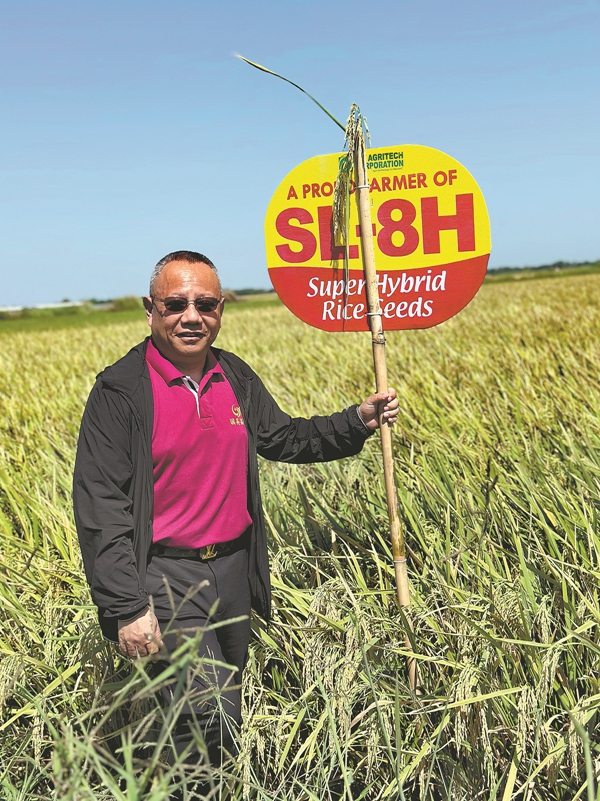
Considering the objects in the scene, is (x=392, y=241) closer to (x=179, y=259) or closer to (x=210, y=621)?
(x=179, y=259)

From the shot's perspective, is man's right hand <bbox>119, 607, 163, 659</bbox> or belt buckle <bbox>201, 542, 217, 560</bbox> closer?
A: man's right hand <bbox>119, 607, 163, 659</bbox>

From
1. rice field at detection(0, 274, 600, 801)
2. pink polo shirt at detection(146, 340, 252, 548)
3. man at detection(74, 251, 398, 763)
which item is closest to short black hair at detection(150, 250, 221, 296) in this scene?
man at detection(74, 251, 398, 763)

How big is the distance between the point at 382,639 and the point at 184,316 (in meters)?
1.16

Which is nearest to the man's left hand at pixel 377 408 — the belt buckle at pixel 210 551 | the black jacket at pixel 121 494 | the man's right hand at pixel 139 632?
the black jacket at pixel 121 494

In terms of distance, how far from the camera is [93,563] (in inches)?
64.1

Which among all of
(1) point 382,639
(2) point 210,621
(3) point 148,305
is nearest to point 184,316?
(3) point 148,305

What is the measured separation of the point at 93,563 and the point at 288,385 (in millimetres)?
3705

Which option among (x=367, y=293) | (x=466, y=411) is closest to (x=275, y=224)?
(x=367, y=293)

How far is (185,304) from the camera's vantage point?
180 cm

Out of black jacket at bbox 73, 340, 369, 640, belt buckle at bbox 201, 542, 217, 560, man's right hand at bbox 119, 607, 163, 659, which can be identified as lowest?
man's right hand at bbox 119, 607, 163, 659

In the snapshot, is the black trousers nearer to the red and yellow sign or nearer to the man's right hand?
the man's right hand

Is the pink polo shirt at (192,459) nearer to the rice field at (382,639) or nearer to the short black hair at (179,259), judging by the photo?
the short black hair at (179,259)

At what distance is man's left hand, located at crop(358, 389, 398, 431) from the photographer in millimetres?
2010

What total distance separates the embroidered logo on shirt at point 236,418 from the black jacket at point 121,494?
0.10ft
